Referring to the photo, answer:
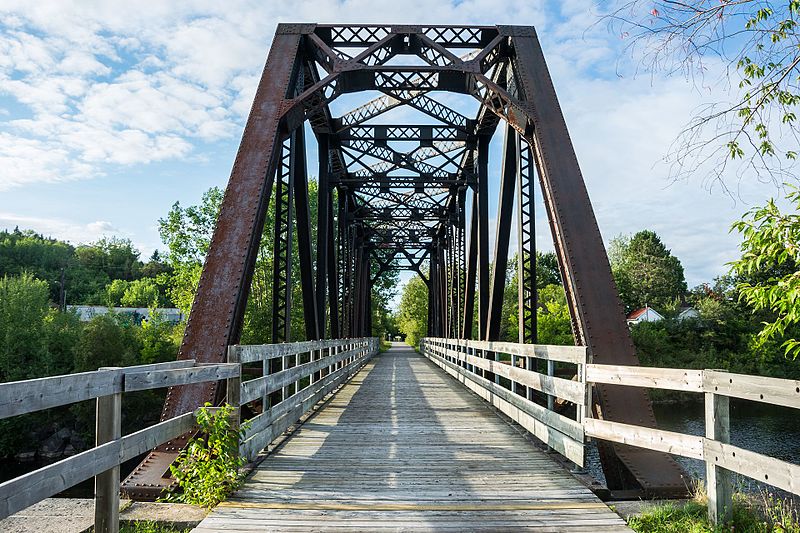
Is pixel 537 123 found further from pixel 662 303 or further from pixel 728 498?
pixel 662 303

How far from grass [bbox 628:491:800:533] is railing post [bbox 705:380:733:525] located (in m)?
0.06

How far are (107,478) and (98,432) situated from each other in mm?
255

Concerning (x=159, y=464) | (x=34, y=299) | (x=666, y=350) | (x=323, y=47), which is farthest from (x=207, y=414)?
(x=666, y=350)

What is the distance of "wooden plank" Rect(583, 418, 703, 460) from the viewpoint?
3635 millimetres

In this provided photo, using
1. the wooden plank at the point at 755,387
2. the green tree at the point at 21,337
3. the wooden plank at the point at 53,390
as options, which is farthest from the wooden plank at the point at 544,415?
the green tree at the point at 21,337

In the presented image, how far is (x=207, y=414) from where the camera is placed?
14.6ft

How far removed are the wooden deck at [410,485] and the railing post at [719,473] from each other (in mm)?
563

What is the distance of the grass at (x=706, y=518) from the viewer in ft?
10.8

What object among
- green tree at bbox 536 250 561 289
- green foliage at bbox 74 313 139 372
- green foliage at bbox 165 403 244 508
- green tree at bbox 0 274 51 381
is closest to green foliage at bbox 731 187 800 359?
green foliage at bbox 165 403 244 508

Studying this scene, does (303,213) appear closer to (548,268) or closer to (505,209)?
(505,209)

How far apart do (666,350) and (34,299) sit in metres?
35.7

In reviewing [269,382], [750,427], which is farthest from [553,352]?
[750,427]

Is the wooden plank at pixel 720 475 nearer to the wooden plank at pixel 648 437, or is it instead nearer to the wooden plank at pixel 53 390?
the wooden plank at pixel 648 437

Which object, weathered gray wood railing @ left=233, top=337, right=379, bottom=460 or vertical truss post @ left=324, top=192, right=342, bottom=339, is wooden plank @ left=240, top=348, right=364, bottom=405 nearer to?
weathered gray wood railing @ left=233, top=337, right=379, bottom=460
